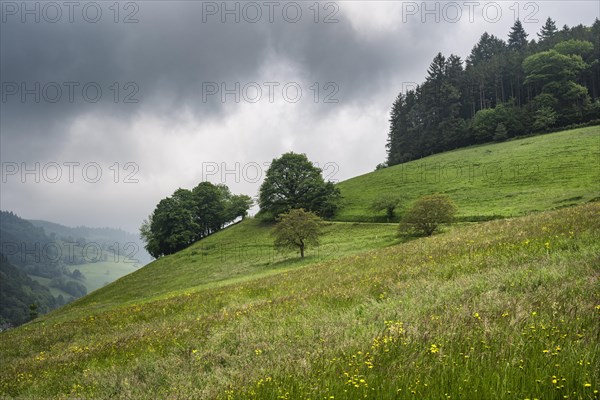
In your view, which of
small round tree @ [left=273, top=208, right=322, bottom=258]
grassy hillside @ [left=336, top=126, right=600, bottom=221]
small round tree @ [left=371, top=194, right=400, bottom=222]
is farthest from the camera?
small round tree @ [left=371, top=194, right=400, bottom=222]

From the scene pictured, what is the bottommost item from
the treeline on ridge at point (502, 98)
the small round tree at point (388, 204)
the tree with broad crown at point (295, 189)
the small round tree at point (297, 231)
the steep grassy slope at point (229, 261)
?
the steep grassy slope at point (229, 261)

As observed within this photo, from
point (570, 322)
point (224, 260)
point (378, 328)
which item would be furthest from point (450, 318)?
point (224, 260)

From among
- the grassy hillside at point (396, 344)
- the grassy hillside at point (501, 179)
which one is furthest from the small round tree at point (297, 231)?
the grassy hillside at point (396, 344)

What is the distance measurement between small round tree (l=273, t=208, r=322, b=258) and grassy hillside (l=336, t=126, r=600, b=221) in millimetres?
21684

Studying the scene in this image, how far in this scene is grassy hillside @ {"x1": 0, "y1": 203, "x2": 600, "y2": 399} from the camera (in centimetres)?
351

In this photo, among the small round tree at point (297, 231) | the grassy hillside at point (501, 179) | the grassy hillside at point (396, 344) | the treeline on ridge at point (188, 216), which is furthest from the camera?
the treeline on ridge at point (188, 216)

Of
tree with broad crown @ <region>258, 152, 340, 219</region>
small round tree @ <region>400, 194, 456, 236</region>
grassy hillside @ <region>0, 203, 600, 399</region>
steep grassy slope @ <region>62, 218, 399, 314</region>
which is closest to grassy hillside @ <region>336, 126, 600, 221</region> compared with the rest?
tree with broad crown @ <region>258, 152, 340, 219</region>

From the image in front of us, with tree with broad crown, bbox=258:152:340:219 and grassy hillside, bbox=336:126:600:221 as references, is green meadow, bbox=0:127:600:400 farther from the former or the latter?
tree with broad crown, bbox=258:152:340:219

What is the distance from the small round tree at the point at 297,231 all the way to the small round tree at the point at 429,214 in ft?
37.4

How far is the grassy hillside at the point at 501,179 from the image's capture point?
154 ft

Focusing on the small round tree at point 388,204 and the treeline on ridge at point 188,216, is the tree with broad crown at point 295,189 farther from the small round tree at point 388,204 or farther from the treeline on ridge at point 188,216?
the treeline on ridge at point 188,216

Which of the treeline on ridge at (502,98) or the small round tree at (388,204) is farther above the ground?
the treeline on ridge at (502,98)

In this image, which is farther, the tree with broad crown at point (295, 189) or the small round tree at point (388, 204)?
the tree with broad crown at point (295, 189)

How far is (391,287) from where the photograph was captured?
9305 millimetres
